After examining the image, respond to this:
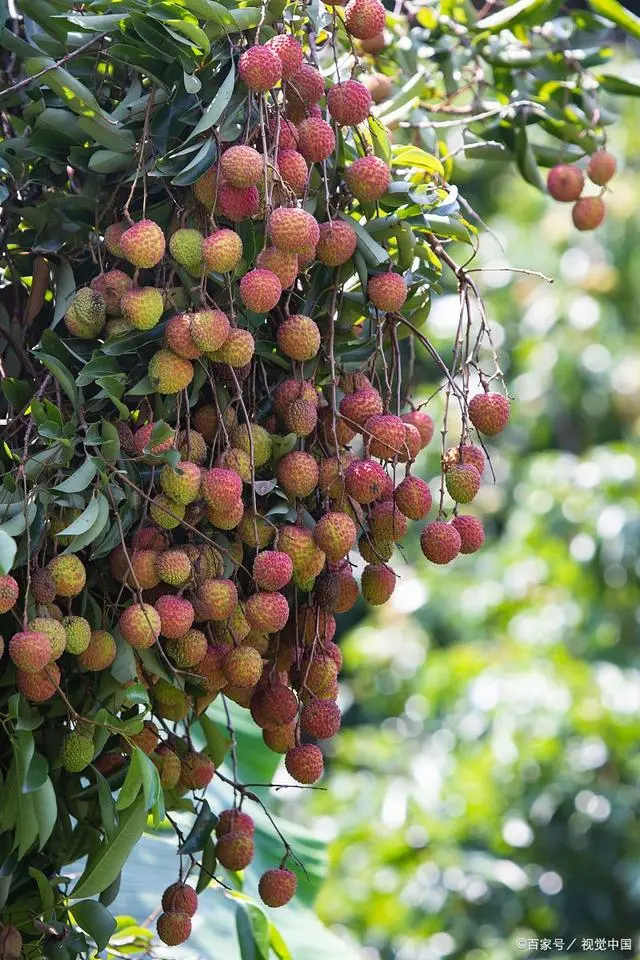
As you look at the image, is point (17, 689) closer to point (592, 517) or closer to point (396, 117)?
point (396, 117)

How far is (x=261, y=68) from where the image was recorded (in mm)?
599

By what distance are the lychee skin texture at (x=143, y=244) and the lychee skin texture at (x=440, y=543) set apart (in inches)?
8.9

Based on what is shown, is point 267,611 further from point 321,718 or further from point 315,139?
point 315,139

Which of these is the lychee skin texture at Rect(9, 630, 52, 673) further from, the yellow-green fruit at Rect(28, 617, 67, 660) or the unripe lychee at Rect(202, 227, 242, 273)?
the unripe lychee at Rect(202, 227, 242, 273)

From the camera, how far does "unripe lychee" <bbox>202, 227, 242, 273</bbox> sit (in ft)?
1.97

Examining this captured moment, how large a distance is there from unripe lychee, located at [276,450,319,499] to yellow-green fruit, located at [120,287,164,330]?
0.11 m

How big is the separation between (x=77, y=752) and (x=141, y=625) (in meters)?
0.08

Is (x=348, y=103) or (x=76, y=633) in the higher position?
(x=348, y=103)

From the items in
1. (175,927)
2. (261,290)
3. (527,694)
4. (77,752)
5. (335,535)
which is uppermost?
Result: (261,290)

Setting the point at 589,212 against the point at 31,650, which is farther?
the point at 589,212

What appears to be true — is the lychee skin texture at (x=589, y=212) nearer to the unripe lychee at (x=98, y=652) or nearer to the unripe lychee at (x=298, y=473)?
the unripe lychee at (x=298, y=473)

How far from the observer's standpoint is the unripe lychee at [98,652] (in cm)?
62

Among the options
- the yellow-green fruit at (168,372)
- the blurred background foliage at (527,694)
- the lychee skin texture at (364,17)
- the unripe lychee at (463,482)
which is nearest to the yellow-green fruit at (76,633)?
the yellow-green fruit at (168,372)

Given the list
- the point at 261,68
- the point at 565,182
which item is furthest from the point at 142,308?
the point at 565,182
